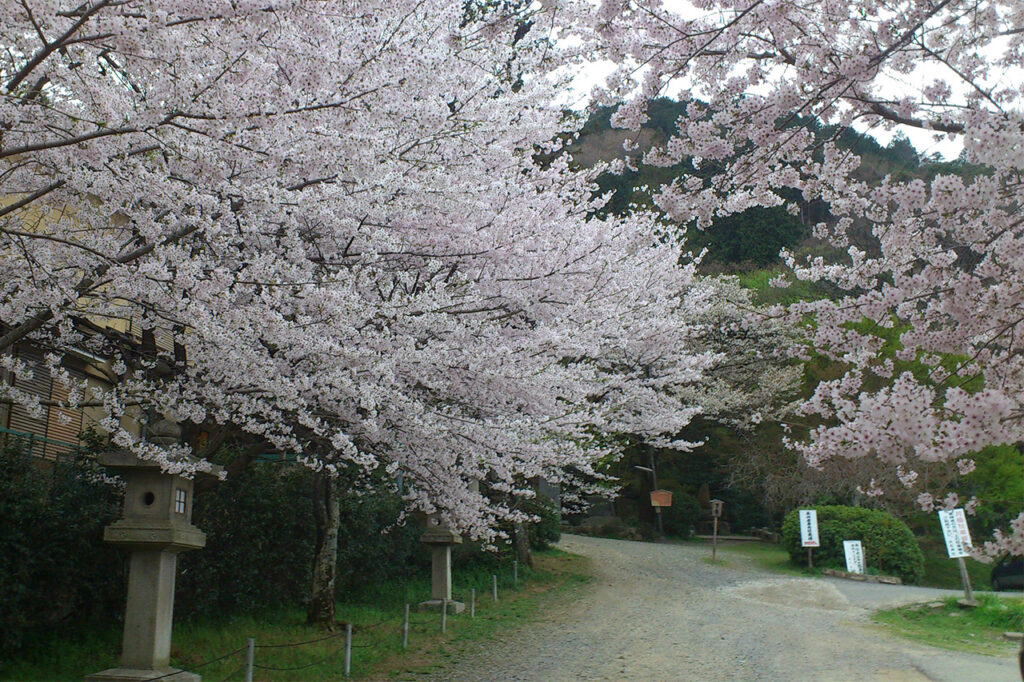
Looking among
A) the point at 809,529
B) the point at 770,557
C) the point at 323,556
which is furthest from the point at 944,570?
the point at 323,556

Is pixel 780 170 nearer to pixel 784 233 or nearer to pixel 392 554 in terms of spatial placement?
pixel 392 554

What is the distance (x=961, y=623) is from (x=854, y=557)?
5.58 meters

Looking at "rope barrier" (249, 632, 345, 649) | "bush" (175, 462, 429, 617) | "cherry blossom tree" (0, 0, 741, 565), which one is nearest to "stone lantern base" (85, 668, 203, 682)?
"cherry blossom tree" (0, 0, 741, 565)

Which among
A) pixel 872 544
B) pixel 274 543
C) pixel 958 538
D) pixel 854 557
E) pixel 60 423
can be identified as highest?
pixel 60 423

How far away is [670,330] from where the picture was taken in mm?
16547

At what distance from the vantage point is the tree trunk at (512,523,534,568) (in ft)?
58.2

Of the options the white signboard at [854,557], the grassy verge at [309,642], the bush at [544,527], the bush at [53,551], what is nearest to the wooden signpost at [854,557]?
the white signboard at [854,557]

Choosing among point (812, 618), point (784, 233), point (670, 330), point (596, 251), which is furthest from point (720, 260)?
point (596, 251)

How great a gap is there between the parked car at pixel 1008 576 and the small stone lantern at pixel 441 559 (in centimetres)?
1397

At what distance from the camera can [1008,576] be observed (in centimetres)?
1975

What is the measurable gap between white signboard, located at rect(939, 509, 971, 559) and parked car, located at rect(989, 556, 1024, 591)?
20.1 feet

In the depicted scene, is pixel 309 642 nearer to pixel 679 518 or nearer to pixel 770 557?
pixel 770 557

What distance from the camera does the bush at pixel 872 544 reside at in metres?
19.9

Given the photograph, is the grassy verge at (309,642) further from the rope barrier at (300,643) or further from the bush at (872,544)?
the bush at (872,544)
